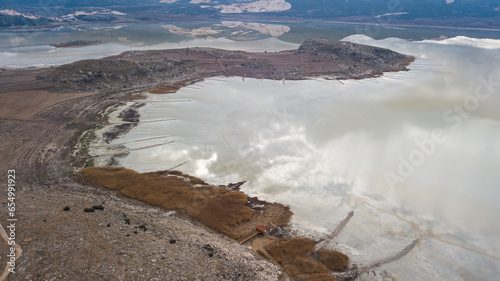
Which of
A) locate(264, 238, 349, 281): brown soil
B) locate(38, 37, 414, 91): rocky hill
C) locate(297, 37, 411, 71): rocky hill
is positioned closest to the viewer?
locate(264, 238, 349, 281): brown soil

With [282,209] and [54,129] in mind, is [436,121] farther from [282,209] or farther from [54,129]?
[54,129]

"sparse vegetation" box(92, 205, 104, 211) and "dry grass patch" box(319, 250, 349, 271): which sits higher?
"sparse vegetation" box(92, 205, 104, 211)

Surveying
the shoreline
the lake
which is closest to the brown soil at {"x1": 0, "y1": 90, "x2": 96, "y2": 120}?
the lake

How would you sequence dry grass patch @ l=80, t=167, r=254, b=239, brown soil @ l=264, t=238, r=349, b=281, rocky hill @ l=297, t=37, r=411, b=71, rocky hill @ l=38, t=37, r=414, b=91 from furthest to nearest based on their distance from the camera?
rocky hill @ l=297, t=37, r=411, b=71
rocky hill @ l=38, t=37, r=414, b=91
dry grass patch @ l=80, t=167, r=254, b=239
brown soil @ l=264, t=238, r=349, b=281

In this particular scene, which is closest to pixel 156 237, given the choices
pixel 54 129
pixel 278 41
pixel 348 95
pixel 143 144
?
pixel 143 144

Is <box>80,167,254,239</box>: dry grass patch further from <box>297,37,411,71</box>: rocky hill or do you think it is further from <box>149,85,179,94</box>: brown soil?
<box>297,37,411,71</box>: rocky hill

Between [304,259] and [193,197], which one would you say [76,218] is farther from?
[304,259]

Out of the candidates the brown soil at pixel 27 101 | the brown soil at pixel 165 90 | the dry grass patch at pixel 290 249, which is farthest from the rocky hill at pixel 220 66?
the dry grass patch at pixel 290 249

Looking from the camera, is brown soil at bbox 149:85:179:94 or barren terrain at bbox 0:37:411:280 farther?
brown soil at bbox 149:85:179:94

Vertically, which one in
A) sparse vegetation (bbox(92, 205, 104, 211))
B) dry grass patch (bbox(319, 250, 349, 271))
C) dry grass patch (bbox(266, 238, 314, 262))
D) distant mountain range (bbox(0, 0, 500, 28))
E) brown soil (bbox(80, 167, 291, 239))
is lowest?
dry grass patch (bbox(319, 250, 349, 271))
